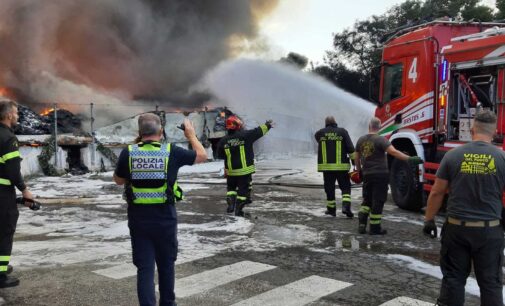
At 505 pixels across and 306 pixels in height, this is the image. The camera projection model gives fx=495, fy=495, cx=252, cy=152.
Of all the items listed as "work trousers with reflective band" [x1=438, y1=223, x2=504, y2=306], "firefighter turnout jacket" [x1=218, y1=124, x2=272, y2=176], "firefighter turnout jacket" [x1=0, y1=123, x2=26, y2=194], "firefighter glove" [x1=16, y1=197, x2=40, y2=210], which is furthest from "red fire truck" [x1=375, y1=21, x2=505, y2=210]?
"firefighter turnout jacket" [x1=0, y1=123, x2=26, y2=194]

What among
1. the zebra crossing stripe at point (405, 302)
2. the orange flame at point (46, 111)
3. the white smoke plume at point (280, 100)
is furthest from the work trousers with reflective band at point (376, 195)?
the orange flame at point (46, 111)

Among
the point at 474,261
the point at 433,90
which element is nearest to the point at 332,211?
the point at 433,90

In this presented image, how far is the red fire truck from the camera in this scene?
21.3 feet

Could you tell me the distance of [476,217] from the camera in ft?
10.5

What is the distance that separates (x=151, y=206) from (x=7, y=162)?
1.75 meters

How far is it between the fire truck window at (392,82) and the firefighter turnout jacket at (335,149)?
4.81 feet

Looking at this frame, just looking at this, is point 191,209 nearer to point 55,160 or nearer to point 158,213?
point 158,213

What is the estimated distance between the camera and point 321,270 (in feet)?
15.5

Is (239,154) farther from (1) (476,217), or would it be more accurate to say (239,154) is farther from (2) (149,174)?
(1) (476,217)

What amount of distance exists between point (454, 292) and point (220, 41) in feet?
68.2

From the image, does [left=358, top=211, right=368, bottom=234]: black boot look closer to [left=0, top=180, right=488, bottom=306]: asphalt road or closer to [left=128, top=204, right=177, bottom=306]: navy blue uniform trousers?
[left=0, top=180, right=488, bottom=306]: asphalt road

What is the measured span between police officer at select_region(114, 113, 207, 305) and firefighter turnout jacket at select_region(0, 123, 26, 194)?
4.84 ft

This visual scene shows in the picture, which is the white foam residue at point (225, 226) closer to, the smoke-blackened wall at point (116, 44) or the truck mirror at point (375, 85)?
the truck mirror at point (375, 85)

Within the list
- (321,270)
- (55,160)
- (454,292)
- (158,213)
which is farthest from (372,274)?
(55,160)
